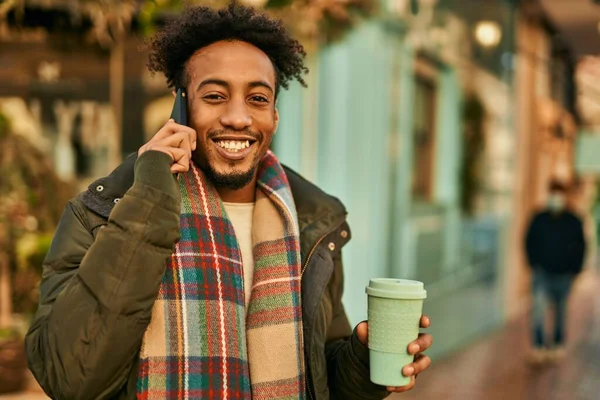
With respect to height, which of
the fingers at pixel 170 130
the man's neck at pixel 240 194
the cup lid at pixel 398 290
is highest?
the fingers at pixel 170 130

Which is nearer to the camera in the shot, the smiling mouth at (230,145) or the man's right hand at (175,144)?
the man's right hand at (175,144)

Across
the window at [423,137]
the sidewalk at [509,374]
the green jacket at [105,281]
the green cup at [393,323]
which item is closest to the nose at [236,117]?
the green jacket at [105,281]

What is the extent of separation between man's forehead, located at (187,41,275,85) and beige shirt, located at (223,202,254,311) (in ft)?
1.13

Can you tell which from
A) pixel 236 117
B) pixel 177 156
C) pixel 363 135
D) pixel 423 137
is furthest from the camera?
pixel 423 137

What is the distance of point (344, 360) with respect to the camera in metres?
2.20

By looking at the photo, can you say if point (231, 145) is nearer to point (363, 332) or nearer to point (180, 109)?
point (180, 109)

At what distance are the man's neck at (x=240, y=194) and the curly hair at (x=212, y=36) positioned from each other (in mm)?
275

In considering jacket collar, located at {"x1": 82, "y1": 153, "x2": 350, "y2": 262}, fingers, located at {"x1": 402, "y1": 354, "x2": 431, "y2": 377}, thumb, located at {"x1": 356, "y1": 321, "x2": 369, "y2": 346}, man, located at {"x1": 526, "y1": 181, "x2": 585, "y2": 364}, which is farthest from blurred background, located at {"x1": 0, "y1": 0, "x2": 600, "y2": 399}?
fingers, located at {"x1": 402, "y1": 354, "x2": 431, "y2": 377}

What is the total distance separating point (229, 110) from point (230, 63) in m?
0.13

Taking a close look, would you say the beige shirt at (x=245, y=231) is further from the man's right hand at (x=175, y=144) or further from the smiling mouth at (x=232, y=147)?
the man's right hand at (x=175, y=144)

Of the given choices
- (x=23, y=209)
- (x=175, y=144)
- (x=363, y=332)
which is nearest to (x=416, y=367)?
(x=363, y=332)

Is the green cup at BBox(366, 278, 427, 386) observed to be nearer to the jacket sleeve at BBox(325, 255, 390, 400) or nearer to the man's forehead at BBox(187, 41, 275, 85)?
the jacket sleeve at BBox(325, 255, 390, 400)

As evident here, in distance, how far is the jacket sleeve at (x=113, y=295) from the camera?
5.78 ft

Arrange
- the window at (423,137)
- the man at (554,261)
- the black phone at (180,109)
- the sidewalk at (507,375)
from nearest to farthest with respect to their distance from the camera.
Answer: the black phone at (180,109)
the sidewalk at (507,375)
the window at (423,137)
the man at (554,261)
